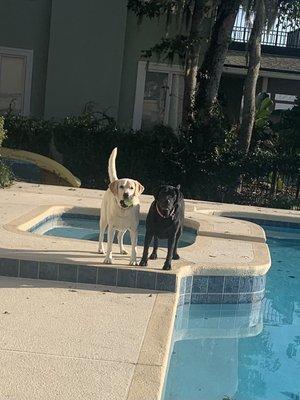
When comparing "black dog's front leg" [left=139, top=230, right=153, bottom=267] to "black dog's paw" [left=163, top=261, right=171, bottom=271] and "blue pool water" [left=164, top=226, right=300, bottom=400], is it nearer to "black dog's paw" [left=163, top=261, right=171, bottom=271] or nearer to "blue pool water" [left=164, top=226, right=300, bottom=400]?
"black dog's paw" [left=163, top=261, right=171, bottom=271]

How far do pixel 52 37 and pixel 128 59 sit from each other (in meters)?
2.00

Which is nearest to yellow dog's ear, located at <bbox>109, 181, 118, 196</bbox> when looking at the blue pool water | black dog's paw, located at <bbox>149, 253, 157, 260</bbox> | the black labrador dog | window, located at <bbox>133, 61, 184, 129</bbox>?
the black labrador dog

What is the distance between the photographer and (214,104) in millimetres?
14516

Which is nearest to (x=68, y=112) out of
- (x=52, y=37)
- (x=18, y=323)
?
(x=52, y=37)

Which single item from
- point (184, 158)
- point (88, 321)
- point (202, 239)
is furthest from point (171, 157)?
point (88, 321)

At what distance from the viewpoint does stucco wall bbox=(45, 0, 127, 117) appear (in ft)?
52.5

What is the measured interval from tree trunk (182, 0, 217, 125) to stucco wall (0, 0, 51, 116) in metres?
4.11

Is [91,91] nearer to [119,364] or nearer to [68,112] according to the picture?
[68,112]

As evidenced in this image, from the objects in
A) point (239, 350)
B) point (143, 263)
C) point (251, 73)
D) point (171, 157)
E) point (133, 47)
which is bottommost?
point (239, 350)

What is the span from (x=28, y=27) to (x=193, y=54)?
15.3 ft

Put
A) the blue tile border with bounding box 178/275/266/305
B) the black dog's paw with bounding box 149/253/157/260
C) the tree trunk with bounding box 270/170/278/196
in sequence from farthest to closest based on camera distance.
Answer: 1. the tree trunk with bounding box 270/170/278/196
2. the black dog's paw with bounding box 149/253/157/260
3. the blue tile border with bounding box 178/275/266/305

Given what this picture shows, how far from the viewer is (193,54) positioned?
562 inches

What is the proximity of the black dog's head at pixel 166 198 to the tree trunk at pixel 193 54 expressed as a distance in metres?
8.84

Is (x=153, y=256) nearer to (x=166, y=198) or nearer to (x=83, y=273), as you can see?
(x=83, y=273)
